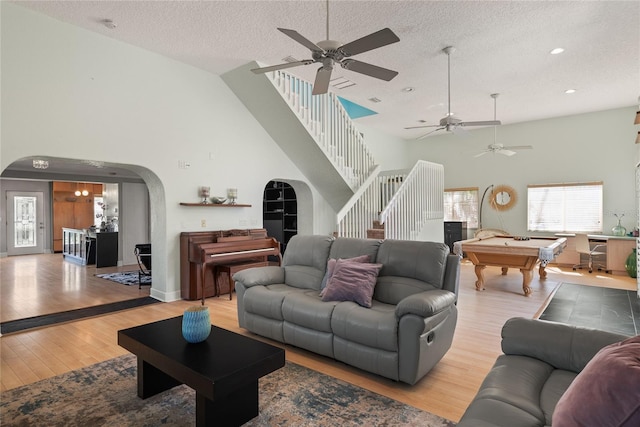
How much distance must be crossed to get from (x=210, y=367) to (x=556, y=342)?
1.89 meters

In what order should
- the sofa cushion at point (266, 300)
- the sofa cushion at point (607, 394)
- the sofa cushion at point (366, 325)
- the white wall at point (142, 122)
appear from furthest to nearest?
the white wall at point (142, 122)
the sofa cushion at point (266, 300)
the sofa cushion at point (366, 325)
the sofa cushion at point (607, 394)

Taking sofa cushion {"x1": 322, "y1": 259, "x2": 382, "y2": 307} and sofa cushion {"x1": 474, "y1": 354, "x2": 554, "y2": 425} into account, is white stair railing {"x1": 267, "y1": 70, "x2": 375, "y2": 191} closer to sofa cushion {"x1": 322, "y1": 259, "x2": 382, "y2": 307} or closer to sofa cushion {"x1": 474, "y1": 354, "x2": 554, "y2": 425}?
sofa cushion {"x1": 322, "y1": 259, "x2": 382, "y2": 307}

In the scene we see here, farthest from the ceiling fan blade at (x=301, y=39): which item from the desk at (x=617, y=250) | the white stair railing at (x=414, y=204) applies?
the desk at (x=617, y=250)

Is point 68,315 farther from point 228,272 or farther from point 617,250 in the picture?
point 617,250

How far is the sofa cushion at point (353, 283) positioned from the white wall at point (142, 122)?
3029 mm

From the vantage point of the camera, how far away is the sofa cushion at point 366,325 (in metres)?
2.54

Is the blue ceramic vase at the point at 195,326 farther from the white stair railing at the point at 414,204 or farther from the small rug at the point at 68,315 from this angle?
the white stair railing at the point at 414,204

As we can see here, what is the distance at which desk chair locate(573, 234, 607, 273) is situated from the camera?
7031mm

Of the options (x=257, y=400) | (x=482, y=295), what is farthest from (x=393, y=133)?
(x=257, y=400)

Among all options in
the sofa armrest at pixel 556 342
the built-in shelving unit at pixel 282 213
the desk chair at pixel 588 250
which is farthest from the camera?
the built-in shelving unit at pixel 282 213

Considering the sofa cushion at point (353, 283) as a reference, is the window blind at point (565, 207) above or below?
above

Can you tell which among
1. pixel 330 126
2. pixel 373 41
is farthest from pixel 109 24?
pixel 330 126

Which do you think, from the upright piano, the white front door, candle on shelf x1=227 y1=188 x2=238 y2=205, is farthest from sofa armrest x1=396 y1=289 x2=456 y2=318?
the white front door

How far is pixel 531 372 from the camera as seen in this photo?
5.90 ft
